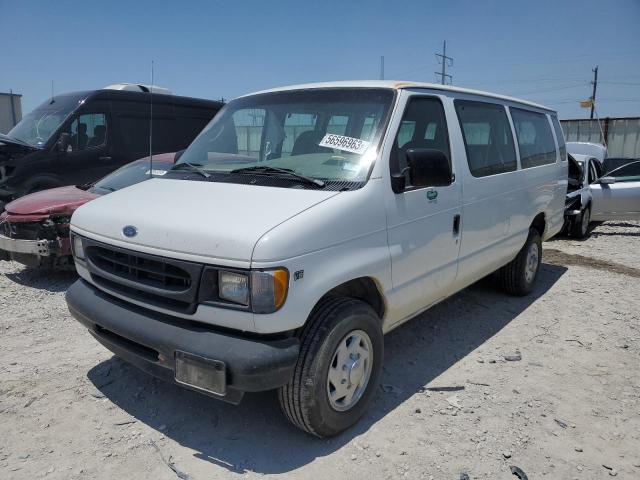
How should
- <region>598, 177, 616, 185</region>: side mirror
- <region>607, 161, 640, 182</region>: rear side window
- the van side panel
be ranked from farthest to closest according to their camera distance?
<region>607, 161, 640, 182</region>: rear side window, <region>598, 177, 616, 185</region>: side mirror, the van side panel

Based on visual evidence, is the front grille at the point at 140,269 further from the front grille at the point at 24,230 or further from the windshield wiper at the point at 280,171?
the front grille at the point at 24,230

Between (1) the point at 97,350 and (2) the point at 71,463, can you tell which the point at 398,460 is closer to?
(2) the point at 71,463

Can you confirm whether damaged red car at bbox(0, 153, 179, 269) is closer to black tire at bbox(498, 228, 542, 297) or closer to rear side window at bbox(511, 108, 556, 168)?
rear side window at bbox(511, 108, 556, 168)

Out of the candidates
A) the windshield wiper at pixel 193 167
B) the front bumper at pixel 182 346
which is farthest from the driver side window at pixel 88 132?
the front bumper at pixel 182 346

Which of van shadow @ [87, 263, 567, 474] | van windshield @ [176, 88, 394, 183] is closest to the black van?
van windshield @ [176, 88, 394, 183]

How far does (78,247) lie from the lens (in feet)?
11.1

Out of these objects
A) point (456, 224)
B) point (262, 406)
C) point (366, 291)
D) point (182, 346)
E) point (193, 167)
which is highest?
point (193, 167)

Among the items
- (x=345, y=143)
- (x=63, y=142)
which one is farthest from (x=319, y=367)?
(x=63, y=142)

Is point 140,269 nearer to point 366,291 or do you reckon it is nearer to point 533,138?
point 366,291

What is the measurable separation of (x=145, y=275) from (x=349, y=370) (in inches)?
51.6

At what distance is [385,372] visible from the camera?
3.84m

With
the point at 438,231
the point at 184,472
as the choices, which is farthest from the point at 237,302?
the point at 438,231

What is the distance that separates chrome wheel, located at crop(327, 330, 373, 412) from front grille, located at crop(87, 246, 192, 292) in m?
0.96

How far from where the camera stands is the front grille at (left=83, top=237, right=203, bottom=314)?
2625mm
